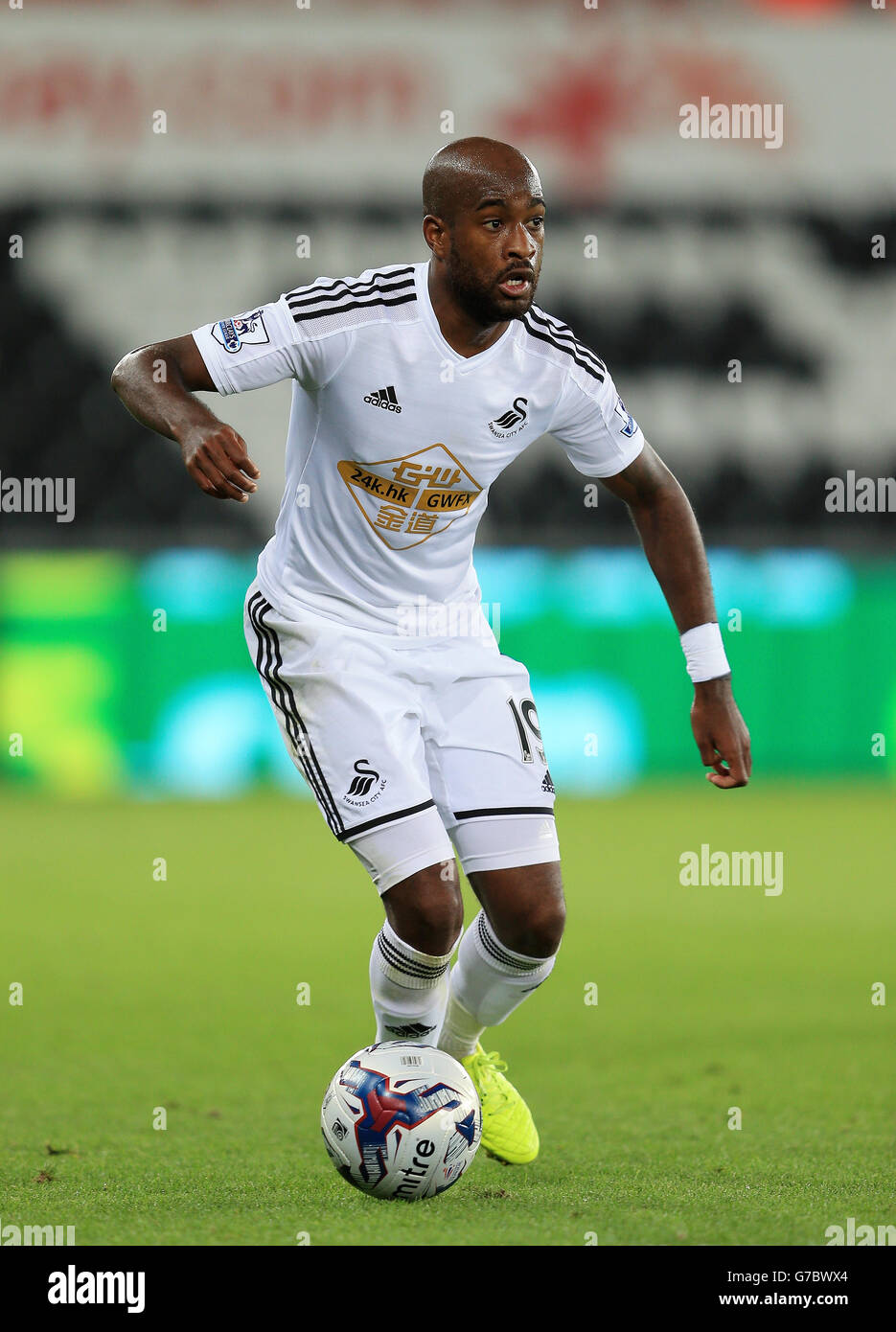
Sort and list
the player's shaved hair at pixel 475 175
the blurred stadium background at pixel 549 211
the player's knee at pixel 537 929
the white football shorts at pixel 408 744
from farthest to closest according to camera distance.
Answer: the blurred stadium background at pixel 549 211, the player's knee at pixel 537 929, the white football shorts at pixel 408 744, the player's shaved hair at pixel 475 175

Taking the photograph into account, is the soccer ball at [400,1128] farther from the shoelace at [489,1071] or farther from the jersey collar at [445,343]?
the jersey collar at [445,343]

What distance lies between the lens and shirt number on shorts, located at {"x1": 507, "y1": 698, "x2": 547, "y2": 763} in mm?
4629

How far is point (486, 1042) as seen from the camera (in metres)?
6.22

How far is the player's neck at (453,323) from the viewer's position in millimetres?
4434

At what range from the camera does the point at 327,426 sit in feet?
14.7

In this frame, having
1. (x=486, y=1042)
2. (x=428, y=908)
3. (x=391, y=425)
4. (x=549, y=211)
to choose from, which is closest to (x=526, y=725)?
(x=428, y=908)

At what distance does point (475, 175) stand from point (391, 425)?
61 centimetres

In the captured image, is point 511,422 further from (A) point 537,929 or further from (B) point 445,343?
(A) point 537,929

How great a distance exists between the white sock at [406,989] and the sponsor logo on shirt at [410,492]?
3.18 feet

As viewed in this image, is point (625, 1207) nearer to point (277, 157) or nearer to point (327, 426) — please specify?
point (327, 426)

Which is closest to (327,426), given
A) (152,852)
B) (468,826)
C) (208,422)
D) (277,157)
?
(208,422)

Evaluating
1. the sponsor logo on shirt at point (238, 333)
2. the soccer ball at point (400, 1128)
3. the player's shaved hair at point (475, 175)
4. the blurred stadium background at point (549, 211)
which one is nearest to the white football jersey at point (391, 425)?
the sponsor logo on shirt at point (238, 333)

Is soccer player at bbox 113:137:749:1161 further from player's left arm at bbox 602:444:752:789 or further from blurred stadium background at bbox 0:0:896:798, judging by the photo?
blurred stadium background at bbox 0:0:896:798

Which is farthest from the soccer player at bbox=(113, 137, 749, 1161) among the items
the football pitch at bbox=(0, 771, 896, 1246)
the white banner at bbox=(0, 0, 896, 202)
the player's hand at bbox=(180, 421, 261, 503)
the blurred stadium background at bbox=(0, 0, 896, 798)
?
the white banner at bbox=(0, 0, 896, 202)
